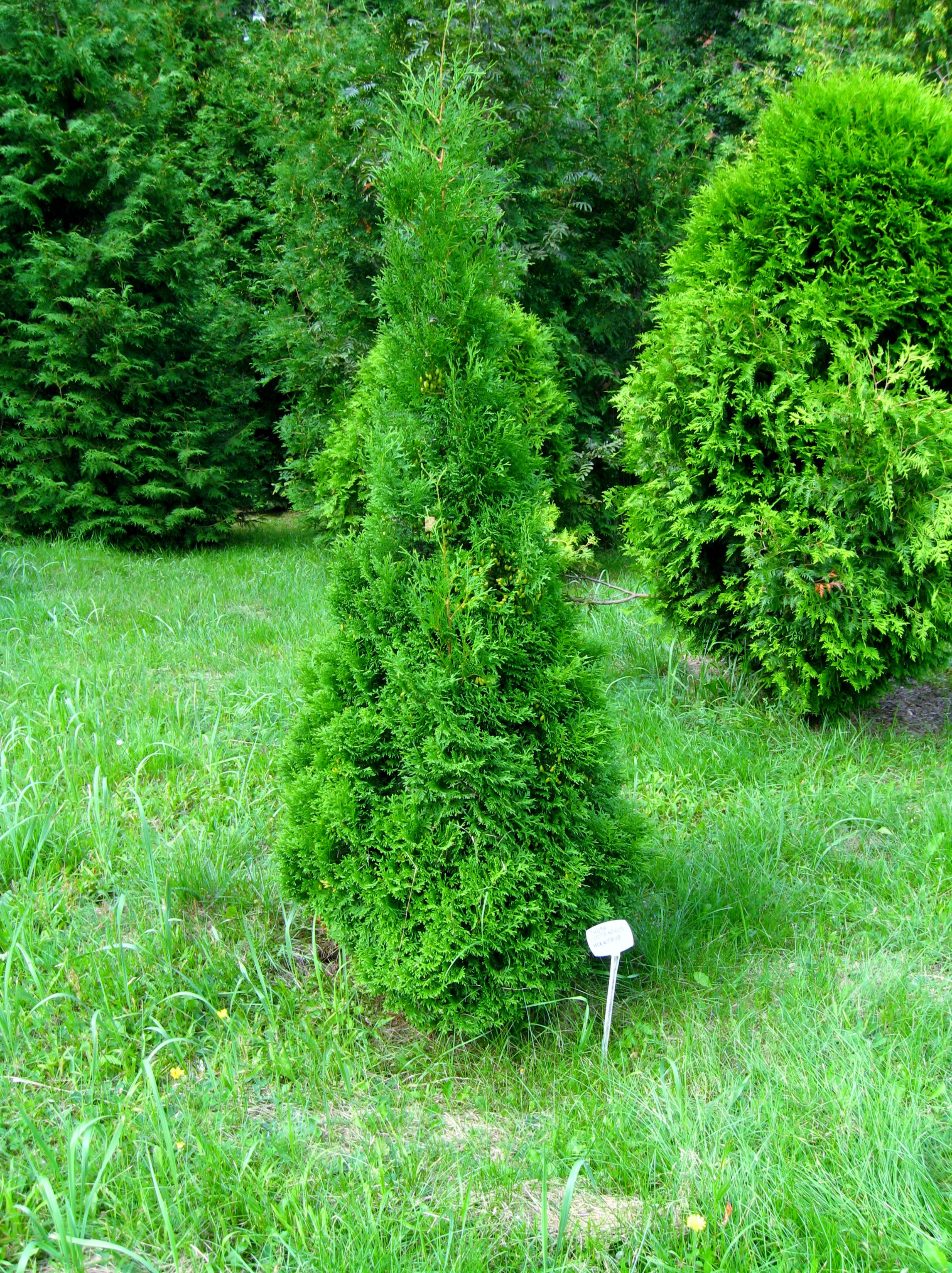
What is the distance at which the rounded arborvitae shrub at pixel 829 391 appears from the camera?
381 centimetres

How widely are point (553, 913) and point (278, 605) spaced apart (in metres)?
4.10

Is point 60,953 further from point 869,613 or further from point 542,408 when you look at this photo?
point 542,408

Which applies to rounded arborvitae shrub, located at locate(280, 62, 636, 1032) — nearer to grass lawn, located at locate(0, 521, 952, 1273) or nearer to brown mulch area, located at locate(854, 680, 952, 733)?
grass lawn, located at locate(0, 521, 952, 1273)

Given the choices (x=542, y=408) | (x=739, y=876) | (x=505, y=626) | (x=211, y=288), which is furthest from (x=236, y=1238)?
(x=211, y=288)

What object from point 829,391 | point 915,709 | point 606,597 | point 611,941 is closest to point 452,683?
point 611,941

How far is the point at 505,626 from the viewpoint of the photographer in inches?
91.4

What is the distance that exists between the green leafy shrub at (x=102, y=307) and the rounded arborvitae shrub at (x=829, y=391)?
5095 mm

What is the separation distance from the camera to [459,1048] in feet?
7.91

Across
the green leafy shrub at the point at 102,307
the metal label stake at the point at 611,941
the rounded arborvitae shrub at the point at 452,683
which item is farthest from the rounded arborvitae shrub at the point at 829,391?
the green leafy shrub at the point at 102,307

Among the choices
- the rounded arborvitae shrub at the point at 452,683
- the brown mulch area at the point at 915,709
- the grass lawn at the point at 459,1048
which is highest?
the rounded arborvitae shrub at the point at 452,683

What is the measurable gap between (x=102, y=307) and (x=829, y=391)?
5897 millimetres

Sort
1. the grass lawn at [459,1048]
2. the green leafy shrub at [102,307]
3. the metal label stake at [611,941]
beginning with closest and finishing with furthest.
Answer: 1. the grass lawn at [459,1048]
2. the metal label stake at [611,941]
3. the green leafy shrub at [102,307]

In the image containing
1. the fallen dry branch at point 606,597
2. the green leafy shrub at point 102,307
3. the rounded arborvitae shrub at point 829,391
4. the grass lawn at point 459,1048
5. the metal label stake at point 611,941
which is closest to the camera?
the grass lawn at point 459,1048

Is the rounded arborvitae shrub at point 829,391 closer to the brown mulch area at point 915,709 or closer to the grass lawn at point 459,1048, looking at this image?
the brown mulch area at point 915,709
